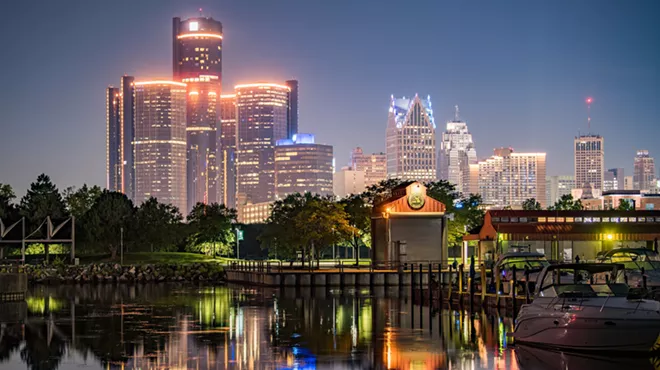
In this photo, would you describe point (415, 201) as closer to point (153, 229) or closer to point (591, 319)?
point (153, 229)

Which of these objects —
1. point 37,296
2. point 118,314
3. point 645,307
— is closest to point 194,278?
point 37,296

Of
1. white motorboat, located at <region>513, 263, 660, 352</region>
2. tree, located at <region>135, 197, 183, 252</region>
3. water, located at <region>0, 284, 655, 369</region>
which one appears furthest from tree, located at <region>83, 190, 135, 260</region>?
white motorboat, located at <region>513, 263, 660, 352</region>

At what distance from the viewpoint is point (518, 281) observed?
152ft

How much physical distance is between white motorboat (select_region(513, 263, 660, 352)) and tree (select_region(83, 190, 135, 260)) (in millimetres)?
76845

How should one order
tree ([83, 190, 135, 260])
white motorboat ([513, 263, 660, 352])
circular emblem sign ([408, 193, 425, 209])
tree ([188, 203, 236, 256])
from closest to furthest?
white motorboat ([513, 263, 660, 352]), circular emblem sign ([408, 193, 425, 209]), tree ([83, 190, 135, 260]), tree ([188, 203, 236, 256])

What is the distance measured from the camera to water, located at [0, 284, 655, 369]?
29.4 metres

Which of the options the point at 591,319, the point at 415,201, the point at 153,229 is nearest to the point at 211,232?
the point at 153,229

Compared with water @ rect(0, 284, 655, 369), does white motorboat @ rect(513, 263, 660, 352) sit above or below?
above

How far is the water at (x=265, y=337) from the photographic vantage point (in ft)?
96.5

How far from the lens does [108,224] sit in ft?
342

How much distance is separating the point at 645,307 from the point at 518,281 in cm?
1729

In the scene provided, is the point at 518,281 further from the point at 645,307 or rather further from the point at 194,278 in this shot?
the point at 194,278

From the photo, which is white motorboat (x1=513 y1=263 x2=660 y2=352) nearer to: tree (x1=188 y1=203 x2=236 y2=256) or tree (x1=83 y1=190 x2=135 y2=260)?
tree (x1=83 y1=190 x2=135 y2=260)

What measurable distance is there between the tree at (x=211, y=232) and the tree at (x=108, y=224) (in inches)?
741
